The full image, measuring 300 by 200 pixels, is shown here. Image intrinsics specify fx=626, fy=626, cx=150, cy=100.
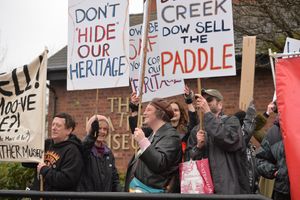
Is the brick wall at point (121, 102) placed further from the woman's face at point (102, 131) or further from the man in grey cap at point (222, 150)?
the man in grey cap at point (222, 150)

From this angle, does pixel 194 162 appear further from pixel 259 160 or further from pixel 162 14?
pixel 162 14

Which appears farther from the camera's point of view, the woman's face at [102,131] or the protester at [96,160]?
the woman's face at [102,131]

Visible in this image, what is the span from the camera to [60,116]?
5746 mm

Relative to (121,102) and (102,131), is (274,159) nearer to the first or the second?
(102,131)

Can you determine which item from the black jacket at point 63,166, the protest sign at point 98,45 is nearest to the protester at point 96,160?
the black jacket at point 63,166

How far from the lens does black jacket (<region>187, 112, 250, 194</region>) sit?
483 cm

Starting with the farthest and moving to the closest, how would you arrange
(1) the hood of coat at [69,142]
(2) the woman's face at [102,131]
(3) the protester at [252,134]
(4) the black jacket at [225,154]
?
(2) the woman's face at [102,131] → (1) the hood of coat at [69,142] → (3) the protester at [252,134] → (4) the black jacket at [225,154]

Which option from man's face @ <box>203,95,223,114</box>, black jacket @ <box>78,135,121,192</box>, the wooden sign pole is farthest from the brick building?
man's face @ <box>203,95,223,114</box>

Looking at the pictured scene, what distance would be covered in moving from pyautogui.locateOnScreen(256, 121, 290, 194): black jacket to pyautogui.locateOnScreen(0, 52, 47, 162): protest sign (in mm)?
1968

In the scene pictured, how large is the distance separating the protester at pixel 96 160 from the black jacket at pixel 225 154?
1.06 metres

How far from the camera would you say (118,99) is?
1380 centimetres

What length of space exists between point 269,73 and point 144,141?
792cm

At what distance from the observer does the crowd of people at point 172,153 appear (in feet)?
16.1

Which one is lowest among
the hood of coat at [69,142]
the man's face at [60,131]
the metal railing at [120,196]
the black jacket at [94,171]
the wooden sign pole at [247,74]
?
the metal railing at [120,196]
